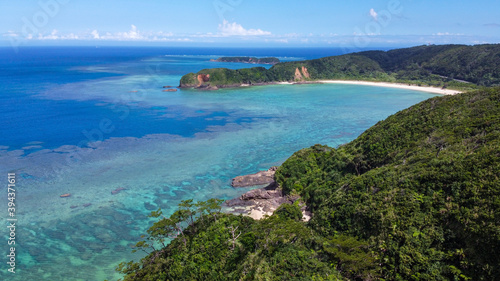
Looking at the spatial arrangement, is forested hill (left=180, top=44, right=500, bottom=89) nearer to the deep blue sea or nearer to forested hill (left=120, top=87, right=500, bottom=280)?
the deep blue sea

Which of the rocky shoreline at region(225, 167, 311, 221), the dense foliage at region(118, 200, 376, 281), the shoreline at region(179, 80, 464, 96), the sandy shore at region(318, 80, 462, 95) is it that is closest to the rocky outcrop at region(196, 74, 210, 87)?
the shoreline at region(179, 80, 464, 96)

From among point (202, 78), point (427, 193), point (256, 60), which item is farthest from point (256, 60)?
point (427, 193)

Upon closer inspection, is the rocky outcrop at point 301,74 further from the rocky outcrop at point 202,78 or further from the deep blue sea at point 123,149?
the rocky outcrop at point 202,78

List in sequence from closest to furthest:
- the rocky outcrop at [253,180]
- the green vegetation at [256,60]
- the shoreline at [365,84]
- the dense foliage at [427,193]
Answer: the dense foliage at [427,193] → the rocky outcrop at [253,180] → the shoreline at [365,84] → the green vegetation at [256,60]

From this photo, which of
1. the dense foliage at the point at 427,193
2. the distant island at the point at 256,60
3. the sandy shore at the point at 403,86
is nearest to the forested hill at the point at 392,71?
the sandy shore at the point at 403,86

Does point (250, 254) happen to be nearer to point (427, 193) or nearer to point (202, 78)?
point (427, 193)
